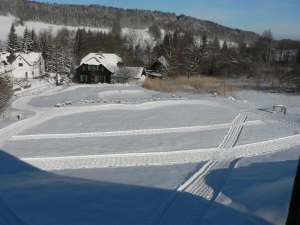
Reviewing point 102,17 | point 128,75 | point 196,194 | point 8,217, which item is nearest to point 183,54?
point 128,75

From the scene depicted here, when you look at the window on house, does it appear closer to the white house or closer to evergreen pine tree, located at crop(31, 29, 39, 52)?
the white house

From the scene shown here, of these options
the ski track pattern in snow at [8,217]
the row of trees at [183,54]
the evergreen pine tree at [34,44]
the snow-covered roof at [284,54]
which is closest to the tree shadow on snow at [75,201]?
the ski track pattern in snow at [8,217]

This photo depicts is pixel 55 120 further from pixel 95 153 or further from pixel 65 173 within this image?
pixel 65 173

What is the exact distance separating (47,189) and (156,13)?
119365 millimetres

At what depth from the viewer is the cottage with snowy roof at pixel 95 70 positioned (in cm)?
4000

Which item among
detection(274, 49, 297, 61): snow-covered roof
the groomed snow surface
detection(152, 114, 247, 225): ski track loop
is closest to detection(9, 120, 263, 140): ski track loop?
the groomed snow surface

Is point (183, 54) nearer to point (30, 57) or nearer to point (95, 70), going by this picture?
point (95, 70)

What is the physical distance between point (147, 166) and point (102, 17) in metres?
97.7

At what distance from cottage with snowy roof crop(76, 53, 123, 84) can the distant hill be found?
181 ft

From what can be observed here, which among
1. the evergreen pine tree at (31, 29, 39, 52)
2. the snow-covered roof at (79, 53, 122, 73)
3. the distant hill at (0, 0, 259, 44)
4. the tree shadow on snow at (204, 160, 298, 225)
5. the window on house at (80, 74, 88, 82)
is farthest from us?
the distant hill at (0, 0, 259, 44)

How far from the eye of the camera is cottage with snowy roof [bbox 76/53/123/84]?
40.0 m

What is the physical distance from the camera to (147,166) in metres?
9.61

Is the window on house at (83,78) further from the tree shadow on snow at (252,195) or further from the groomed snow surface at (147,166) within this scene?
the tree shadow on snow at (252,195)

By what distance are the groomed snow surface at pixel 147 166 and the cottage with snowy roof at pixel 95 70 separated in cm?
2140
